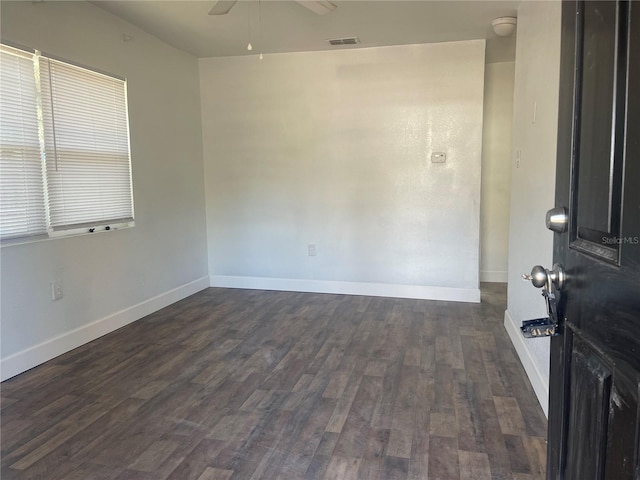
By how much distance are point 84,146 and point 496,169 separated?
4301 millimetres

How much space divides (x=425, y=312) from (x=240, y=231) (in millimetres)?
2222

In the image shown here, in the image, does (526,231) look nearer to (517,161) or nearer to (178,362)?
(517,161)

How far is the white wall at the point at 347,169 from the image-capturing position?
4.32 meters

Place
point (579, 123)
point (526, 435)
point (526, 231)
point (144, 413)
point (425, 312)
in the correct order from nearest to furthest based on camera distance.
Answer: point (579, 123), point (526, 435), point (144, 413), point (526, 231), point (425, 312)

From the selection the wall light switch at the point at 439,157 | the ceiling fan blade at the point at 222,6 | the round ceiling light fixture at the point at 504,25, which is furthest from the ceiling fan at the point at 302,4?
the wall light switch at the point at 439,157

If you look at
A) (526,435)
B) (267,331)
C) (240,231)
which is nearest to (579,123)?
(526,435)

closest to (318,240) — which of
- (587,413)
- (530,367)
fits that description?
(530,367)

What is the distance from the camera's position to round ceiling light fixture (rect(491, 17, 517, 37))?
3574 mm

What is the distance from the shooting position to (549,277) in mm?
1021

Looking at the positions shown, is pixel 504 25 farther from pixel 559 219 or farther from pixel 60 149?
pixel 60 149

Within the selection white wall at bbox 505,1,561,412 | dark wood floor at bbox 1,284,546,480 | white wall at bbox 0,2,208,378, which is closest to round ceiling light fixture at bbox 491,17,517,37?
white wall at bbox 505,1,561,412

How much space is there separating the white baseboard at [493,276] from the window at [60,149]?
399 cm

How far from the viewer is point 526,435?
2.08 meters

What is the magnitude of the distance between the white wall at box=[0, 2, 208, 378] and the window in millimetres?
107
